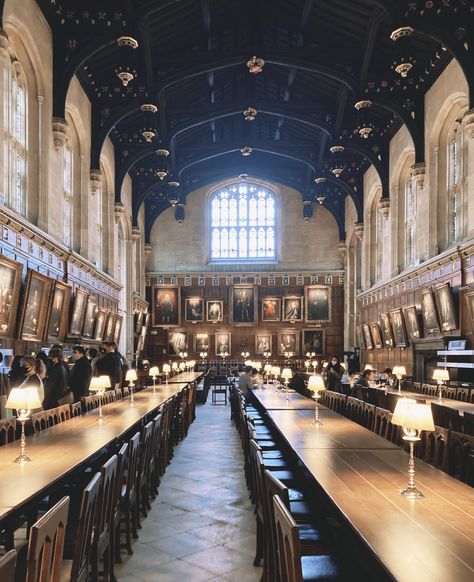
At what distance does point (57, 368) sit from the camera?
8055mm

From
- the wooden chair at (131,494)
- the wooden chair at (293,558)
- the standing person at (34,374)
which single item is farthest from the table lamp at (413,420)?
the standing person at (34,374)

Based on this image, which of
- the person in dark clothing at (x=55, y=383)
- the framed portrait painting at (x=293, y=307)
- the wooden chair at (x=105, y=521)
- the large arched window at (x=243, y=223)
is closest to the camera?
the wooden chair at (x=105, y=521)

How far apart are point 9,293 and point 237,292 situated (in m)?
17.1

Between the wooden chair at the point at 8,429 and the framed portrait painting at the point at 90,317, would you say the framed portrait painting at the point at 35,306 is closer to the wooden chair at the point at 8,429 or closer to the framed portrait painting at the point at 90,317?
the framed portrait painting at the point at 90,317

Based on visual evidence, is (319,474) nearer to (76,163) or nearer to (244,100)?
(76,163)

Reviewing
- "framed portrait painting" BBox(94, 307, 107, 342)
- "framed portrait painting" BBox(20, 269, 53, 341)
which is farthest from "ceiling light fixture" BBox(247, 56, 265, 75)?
"framed portrait painting" BBox(94, 307, 107, 342)

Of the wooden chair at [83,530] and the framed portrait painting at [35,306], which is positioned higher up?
the framed portrait painting at [35,306]

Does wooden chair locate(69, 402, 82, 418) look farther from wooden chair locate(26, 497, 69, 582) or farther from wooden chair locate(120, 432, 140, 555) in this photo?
wooden chair locate(26, 497, 69, 582)

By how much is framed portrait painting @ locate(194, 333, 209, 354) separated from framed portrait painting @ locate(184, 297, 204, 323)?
71 cm

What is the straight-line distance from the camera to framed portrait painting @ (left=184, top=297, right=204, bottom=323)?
26.3 metres

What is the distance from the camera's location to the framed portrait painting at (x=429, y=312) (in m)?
13.9

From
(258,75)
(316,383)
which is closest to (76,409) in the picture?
(316,383)

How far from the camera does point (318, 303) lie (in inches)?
1028

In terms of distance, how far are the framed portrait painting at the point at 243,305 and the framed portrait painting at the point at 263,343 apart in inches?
27.2
